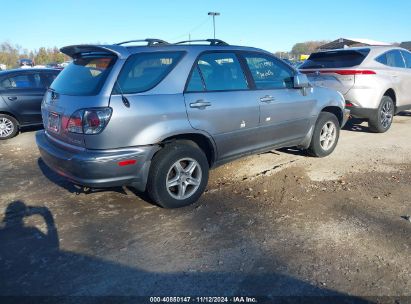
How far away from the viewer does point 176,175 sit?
12.8ft

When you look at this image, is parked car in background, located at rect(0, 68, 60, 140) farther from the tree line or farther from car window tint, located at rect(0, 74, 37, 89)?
the tree line

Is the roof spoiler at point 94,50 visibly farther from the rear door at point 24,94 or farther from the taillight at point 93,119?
the rear door at point 24,94

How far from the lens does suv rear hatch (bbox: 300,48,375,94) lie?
6734 millimetres

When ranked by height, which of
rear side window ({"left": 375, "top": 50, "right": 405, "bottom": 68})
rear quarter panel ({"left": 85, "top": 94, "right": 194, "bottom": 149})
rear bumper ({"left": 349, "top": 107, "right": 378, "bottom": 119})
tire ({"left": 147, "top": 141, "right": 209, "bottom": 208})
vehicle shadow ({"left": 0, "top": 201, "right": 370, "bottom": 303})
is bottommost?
vehicle shadow ({"left": 0, "top": 201, "right": 370, "bottom": 303})

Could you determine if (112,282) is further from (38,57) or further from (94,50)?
(38,57)

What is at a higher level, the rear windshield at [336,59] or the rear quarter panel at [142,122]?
the rear windshield at [336,59]

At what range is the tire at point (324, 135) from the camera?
552 centimetres

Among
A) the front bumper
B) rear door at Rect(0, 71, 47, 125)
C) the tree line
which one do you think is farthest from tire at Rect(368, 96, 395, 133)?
the tree line

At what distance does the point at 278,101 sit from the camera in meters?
4.72

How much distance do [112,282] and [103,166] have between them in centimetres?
111

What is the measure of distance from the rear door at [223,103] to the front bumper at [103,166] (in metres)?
0.68

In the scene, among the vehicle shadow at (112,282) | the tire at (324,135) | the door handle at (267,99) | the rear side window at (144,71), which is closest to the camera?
the vehicle shadow at (112,282)

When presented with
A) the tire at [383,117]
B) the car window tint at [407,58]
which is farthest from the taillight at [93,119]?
the car window tint at [407,58]

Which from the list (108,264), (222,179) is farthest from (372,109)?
(108,264)
